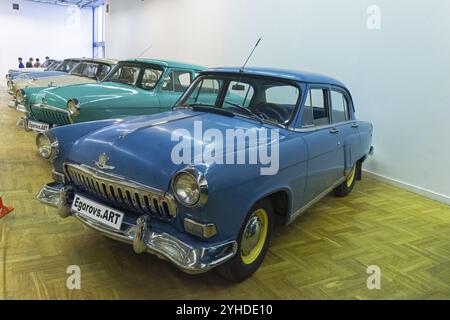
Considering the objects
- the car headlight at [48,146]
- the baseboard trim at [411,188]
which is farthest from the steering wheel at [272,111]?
the baseboard trim at [411,188]

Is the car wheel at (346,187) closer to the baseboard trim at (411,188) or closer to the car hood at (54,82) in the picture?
the baseboard trim at (411,188)

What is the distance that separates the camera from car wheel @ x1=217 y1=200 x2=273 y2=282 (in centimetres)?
239

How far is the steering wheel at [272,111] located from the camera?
296cm

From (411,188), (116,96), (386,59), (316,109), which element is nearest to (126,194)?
(316,109)

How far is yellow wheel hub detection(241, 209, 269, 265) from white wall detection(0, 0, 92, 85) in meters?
21.9

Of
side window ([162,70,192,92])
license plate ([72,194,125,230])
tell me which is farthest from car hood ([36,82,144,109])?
license plate ([72,194,125,230])

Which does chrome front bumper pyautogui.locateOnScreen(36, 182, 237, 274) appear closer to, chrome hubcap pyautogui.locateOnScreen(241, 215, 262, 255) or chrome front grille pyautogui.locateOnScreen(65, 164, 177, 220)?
chrome front grille pyautogui.locateOnScreen(65, 164, 177, 220)

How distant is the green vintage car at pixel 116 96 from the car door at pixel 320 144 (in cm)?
259

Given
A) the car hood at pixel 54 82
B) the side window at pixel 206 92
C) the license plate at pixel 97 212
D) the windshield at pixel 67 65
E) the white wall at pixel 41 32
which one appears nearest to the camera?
the license plate at pixel 97 212
